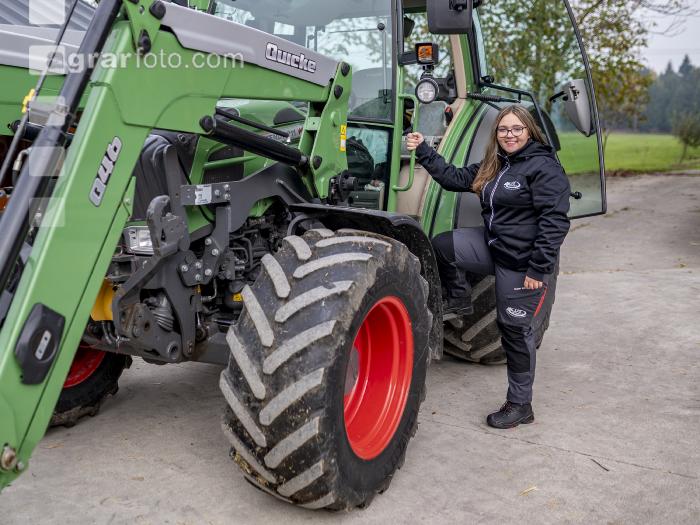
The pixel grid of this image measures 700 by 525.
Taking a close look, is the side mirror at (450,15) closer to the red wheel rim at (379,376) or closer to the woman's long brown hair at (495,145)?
the woman's long brown hair at (495,145)

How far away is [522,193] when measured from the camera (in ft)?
12.7

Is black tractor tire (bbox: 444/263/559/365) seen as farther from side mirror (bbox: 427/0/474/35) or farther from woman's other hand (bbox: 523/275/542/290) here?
side mirror (bbox: 427/0/474/35)

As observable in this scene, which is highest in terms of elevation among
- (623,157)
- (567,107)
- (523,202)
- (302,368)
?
(567,107)

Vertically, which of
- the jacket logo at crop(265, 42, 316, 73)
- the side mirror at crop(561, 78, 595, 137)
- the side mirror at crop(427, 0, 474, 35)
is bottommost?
the side mirror at crop(561, 78, 595, 137)

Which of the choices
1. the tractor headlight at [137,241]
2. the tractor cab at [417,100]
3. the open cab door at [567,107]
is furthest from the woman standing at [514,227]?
the tractor headlight at [137,241]

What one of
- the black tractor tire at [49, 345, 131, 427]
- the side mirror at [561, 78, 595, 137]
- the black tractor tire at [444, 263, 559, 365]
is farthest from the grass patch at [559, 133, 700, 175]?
the black tractor tire at [49, 345, 131, 427]

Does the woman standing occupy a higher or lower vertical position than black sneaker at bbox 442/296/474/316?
higher

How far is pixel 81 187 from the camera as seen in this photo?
2355 mm

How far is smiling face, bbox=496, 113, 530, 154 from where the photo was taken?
3924mm

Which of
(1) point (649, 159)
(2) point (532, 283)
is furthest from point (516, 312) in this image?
(1) point (649, 159)

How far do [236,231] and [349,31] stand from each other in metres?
1.44

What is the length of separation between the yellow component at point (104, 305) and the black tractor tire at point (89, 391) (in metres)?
→ 0.74

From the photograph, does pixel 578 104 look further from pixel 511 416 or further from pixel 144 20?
pixel 144 20

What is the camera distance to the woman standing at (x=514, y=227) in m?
3.79
